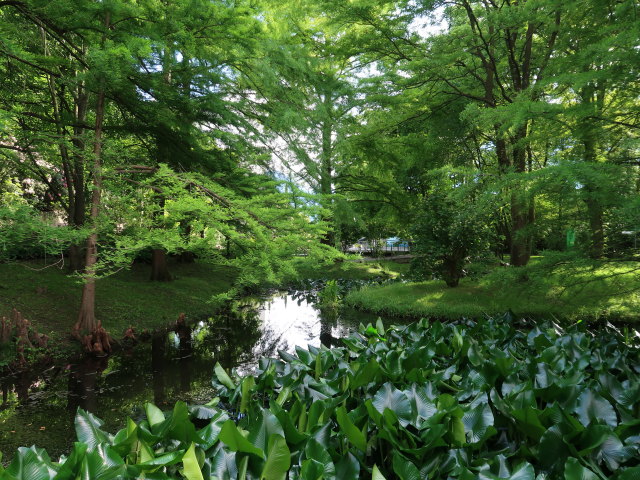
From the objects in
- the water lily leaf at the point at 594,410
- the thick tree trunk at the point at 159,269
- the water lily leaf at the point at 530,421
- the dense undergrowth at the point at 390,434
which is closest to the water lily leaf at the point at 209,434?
the dense undergrowth at the point at 390,434

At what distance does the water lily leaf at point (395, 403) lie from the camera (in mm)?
2174

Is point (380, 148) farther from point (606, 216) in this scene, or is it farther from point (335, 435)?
point (335, 435)

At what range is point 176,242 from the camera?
21.4 feet

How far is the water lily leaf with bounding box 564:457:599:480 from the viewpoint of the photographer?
5.16ft

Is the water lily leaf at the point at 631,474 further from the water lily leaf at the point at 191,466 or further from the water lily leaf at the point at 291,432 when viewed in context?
the water lily leaf at the point at 191,466

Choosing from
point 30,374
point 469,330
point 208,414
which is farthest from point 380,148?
point 208,414

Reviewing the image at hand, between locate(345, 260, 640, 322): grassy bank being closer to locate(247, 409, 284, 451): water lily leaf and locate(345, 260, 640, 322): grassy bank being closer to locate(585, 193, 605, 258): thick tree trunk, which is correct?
locate(585, 193, 605, 258): thick tree trunk

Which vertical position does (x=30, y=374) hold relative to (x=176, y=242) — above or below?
below

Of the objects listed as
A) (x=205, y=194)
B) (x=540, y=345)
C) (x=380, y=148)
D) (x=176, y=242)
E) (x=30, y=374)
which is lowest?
(x=30, y=374)

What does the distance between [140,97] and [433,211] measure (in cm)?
844

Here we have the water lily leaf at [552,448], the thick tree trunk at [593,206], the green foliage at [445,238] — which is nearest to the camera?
the water lily leaf at [552,448]

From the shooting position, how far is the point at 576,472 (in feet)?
5.19

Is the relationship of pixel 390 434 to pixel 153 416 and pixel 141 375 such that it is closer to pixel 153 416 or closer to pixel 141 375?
pixel 153 416

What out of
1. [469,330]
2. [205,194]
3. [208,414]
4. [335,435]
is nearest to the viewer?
[335,435]
